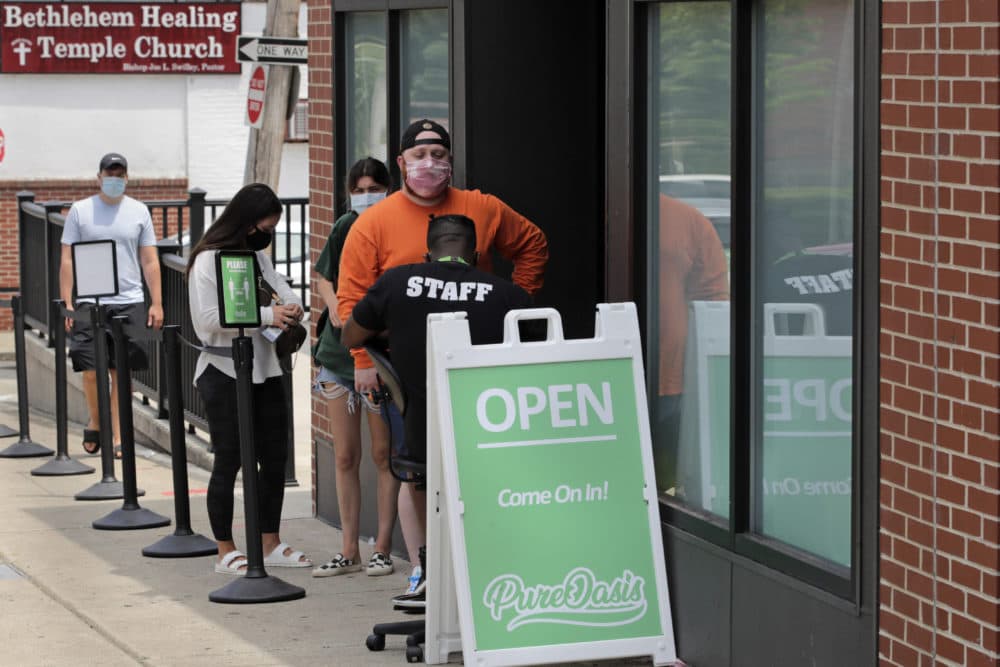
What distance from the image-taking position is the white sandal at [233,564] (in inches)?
333

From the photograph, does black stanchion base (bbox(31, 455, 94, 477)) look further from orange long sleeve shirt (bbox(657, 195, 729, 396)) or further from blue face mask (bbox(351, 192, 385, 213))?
orange long sleeve shirt (bbox(657, 195, 729, 396))

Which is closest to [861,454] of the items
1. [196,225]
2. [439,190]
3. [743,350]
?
[743,350]

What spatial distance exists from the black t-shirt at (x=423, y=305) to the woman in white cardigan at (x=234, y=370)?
139 cm

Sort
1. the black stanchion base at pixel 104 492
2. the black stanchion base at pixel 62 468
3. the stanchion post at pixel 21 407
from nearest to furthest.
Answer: the black stanchion base at pixel 104 492, the black stanchion base at pixel 62 468, the stanchion post at pixel 21 407

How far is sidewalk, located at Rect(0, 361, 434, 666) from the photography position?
23.3 feet

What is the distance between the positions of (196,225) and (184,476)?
7.12 metres

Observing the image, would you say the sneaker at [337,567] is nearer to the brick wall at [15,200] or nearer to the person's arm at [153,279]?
the person's arm at [153,279]

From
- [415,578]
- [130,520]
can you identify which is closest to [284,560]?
[415,578]

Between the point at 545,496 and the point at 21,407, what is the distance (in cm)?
710

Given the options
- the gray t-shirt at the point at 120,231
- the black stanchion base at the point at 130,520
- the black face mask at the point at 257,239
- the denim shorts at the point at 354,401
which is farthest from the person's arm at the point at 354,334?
the gray t-shirt at the point at 120,231

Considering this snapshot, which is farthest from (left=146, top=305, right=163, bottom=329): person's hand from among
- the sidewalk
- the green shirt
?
the green shirt

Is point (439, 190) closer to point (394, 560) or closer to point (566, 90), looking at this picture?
point (566, 90)

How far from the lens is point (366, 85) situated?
9273 mm

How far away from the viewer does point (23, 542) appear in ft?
30.6
